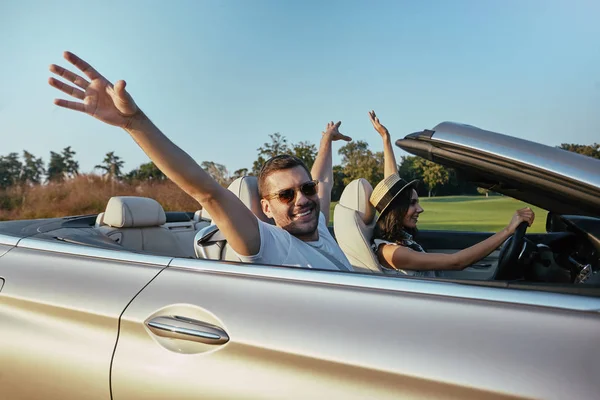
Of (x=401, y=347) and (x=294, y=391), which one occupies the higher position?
(x=401, y=347)

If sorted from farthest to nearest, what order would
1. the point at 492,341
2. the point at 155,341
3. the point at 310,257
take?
1. the point at 310,257
2. the point at 155,341
3. the point at 492,341

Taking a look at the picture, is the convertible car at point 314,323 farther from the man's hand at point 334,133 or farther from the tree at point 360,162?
the tree at point 360,162

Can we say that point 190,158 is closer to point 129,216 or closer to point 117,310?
point 117,310

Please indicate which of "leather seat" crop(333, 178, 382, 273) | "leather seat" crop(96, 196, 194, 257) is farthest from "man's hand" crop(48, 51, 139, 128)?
"leather seat" crop(333, 178, 382, 273)

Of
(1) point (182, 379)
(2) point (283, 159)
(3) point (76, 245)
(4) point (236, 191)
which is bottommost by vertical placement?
(1) point (182, 379)

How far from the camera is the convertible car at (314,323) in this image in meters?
1.01

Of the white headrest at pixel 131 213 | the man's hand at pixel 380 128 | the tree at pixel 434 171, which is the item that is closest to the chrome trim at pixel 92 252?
the tree at pixel 434 171

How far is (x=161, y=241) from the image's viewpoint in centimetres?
352

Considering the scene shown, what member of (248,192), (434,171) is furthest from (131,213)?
(434,171)

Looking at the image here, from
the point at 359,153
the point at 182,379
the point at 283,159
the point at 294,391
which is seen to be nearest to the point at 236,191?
the point at 283,159

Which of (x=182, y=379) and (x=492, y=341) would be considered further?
(x=182, y=379)

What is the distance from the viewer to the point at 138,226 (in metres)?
3.32

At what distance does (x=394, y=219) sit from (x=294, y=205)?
1015 mm

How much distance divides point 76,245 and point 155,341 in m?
0.67
